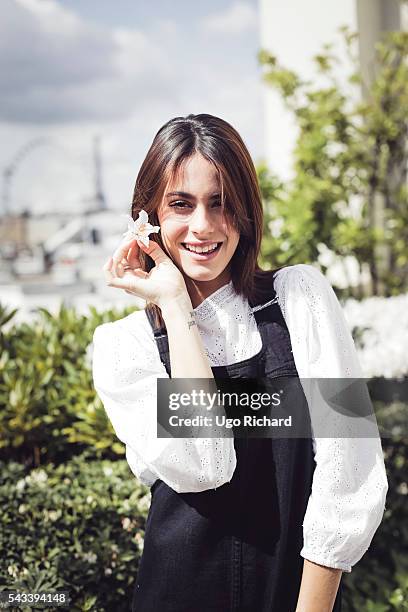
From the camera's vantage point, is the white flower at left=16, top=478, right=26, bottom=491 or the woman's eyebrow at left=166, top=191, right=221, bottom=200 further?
the white flower at left=16, top=478, right=26, bottom=491

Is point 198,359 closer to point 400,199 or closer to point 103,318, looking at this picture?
point 103,318

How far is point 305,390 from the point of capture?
4.49 feet

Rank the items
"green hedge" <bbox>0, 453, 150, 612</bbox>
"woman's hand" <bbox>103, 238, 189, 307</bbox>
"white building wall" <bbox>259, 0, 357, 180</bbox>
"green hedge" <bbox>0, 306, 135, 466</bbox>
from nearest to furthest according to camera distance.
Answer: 1. "woman's hand" <bbox>103, 238, 189, 307</bbox>
2. "green hedge" <bbox>0, 453, 150, 612</bbox>
3. "green hedge" <bbox>0, 306, 135, 466</bbox>
4. "white building wall" <bbox>259, 0, 357, 180</bbox>

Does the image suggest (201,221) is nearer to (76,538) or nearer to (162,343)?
(162,343)

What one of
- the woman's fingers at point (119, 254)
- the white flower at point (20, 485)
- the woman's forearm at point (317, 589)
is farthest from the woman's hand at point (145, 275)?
the white flower at point (20, 485)

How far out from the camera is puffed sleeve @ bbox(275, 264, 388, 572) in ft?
4.29

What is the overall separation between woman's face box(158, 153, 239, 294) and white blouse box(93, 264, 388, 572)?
9 cm

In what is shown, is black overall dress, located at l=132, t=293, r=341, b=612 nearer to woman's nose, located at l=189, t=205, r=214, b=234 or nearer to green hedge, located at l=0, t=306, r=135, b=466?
woman's nose, located at l=189, t=205, r=214, b=234

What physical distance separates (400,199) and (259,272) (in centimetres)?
398

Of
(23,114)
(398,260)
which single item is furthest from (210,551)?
(23,114)

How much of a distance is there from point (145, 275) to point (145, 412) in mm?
281

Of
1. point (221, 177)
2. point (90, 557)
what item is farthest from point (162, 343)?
point (90, 557)

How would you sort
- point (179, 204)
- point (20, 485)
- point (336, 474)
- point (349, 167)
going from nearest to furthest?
point (336, 474) < point (179, 204) < point (20, 485) < point (349, 167)

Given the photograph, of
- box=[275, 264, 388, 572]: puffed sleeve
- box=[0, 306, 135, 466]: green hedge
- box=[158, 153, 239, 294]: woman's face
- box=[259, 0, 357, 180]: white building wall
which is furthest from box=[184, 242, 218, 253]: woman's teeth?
box=[259, 0, 357, 180]: white building wall
